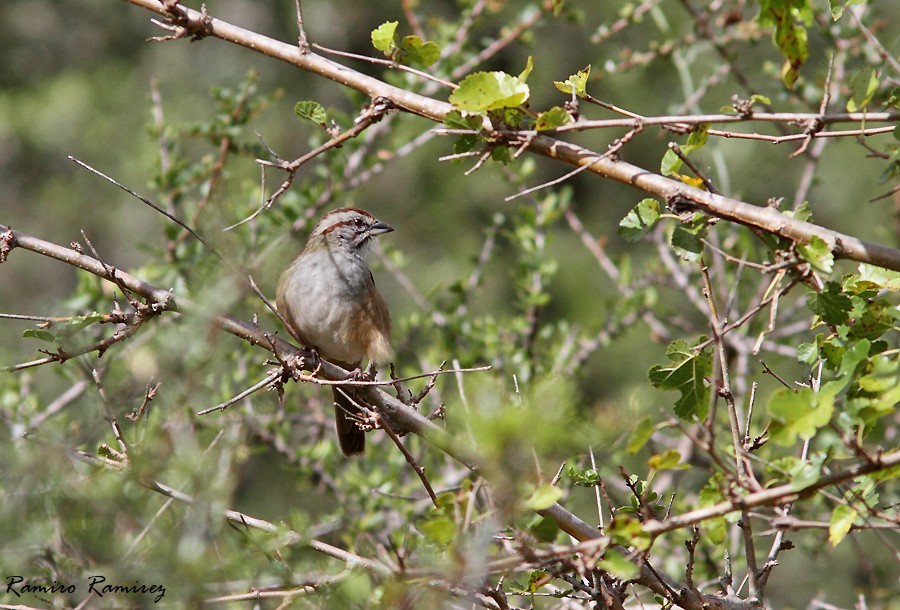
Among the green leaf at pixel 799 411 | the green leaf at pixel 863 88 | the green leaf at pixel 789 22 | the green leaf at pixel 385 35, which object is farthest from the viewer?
the green leaf at pixel 385 35

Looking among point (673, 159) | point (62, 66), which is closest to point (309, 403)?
point (673, 159)

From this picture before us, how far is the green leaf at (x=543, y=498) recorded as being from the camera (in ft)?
7.52

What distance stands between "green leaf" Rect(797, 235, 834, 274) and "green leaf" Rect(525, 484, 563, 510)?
910 millimetres

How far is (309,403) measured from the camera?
650cm

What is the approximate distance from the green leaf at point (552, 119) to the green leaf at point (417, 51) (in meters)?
0.52

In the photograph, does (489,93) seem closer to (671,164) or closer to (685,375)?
(671,164)

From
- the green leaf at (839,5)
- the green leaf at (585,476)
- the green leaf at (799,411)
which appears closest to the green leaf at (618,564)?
the green leaf at (799,411)

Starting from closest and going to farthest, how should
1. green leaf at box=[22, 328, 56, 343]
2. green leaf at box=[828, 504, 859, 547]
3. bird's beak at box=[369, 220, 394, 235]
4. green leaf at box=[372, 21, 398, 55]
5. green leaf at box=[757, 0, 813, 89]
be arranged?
green leaf at box=[828, 504, 859, 547] < green leaf at box=[757, 0, 813, 89] < green leaf at box=[372, 21, 398, 55] < green leaf at box=[22, 328, 56, 343] < bird's beak at box=[369, 220, 394, 235]

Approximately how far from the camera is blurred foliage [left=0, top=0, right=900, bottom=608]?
227cm

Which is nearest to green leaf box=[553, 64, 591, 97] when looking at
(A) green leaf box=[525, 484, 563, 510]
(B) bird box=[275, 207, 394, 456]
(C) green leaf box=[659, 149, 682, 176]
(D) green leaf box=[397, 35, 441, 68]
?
(C) green leaf box=[659, 149, 682, 176]

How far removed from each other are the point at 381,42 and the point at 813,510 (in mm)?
3777

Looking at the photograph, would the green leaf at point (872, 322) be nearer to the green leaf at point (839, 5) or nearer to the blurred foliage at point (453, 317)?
the blurred foliage at point (453, 317)

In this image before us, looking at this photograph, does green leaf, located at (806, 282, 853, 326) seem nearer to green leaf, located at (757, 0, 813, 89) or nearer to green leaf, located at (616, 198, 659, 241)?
green leaf, located at (616, 198, 659, 241)

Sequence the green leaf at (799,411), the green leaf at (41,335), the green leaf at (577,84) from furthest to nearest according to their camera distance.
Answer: the green leaf at (41,335) → the green leaf at (577,84) → the green leaf at (799,411)
